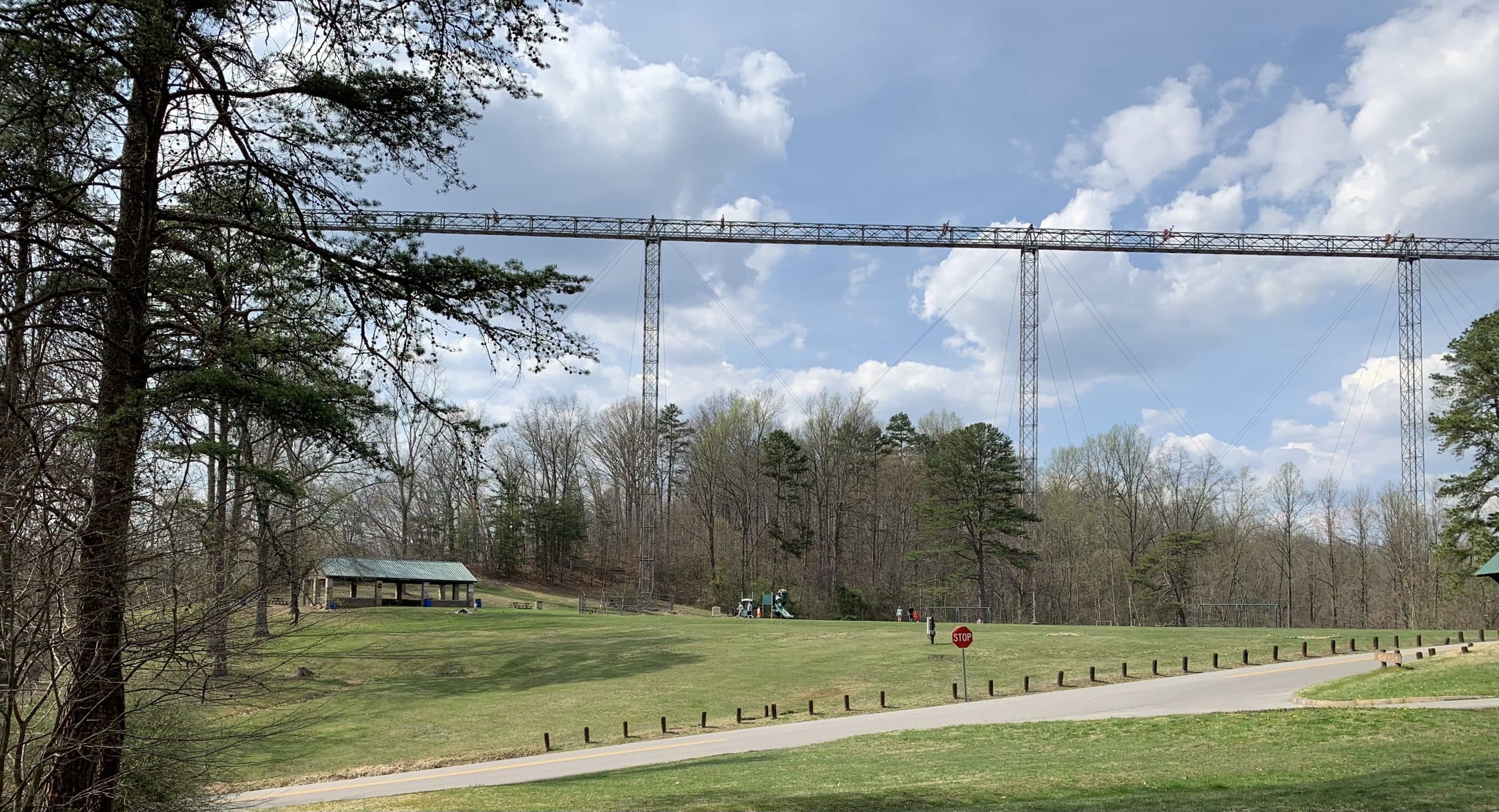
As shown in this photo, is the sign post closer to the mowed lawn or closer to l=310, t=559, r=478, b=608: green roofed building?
the mowed lawn

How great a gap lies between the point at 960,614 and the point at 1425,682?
40149mm

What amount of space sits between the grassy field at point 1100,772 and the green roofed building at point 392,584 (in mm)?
39163

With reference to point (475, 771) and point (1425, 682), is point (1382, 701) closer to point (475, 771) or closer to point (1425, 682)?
point (1425, 682)

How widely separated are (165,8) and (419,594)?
57.8m

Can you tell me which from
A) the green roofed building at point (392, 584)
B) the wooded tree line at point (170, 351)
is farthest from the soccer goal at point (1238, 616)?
the wooded tree line at point (170, 351)

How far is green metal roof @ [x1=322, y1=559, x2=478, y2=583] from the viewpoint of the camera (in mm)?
53281

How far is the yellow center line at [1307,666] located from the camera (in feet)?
85.8

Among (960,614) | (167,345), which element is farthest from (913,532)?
(167,345)

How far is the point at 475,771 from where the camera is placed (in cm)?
2039

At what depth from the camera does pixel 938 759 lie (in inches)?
627

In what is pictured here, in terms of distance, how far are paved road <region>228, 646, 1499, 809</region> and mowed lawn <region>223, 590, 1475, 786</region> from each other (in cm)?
147

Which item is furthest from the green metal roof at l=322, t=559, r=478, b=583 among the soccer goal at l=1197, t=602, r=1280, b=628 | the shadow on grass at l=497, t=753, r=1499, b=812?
the shadow on grass at l=497, t=753, r=1499, b=812

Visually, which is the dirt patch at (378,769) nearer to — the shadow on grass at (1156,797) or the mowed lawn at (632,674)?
the mowed lawn at (632,674)

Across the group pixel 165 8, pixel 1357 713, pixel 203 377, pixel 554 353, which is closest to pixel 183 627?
pixel 203 377
